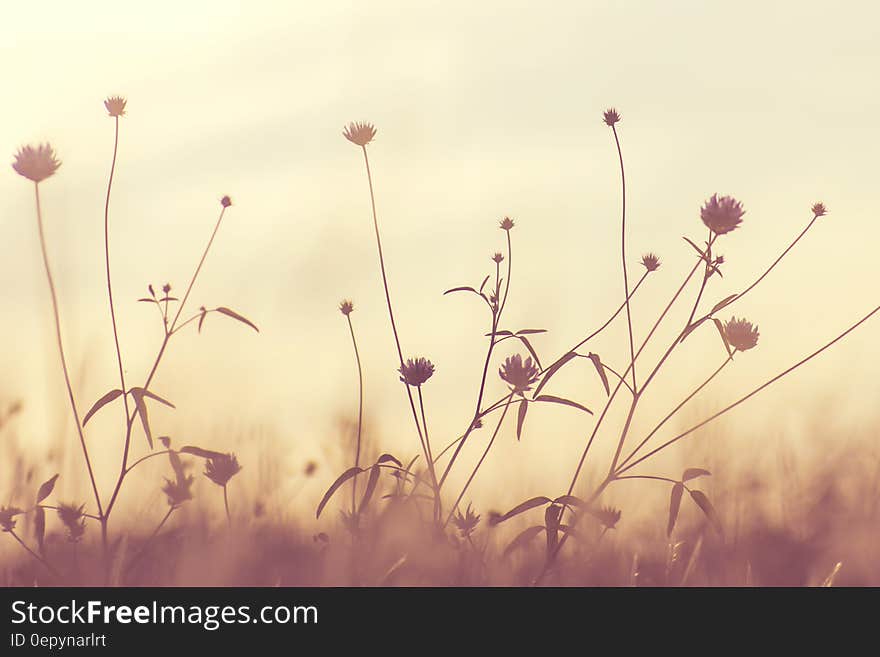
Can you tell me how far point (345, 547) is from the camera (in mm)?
1894

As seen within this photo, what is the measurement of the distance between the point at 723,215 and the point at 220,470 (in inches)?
44.5

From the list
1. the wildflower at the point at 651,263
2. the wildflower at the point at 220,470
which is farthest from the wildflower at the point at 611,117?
the wildflower at the point at 220,470

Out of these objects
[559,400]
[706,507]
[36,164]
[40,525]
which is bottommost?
[706,507]

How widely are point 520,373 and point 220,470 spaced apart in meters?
0.67

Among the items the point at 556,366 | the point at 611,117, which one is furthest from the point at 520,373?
the point at 611,117

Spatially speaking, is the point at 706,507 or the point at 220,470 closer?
the point at 706,507

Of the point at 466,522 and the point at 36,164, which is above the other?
the point at 36,164

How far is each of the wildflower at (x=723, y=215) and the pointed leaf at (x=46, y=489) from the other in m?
1.33

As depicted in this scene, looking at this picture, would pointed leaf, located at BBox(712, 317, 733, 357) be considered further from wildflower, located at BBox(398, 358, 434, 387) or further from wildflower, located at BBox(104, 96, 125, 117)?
wildflower, located at BBox(104, 96, 125, 117)

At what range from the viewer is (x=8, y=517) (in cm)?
195

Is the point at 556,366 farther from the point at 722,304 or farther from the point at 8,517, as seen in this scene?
the point at 8,517

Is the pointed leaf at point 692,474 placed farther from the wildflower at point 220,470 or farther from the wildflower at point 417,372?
the wildflower at point 220,470

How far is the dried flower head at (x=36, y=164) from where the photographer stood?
6.11 feet
